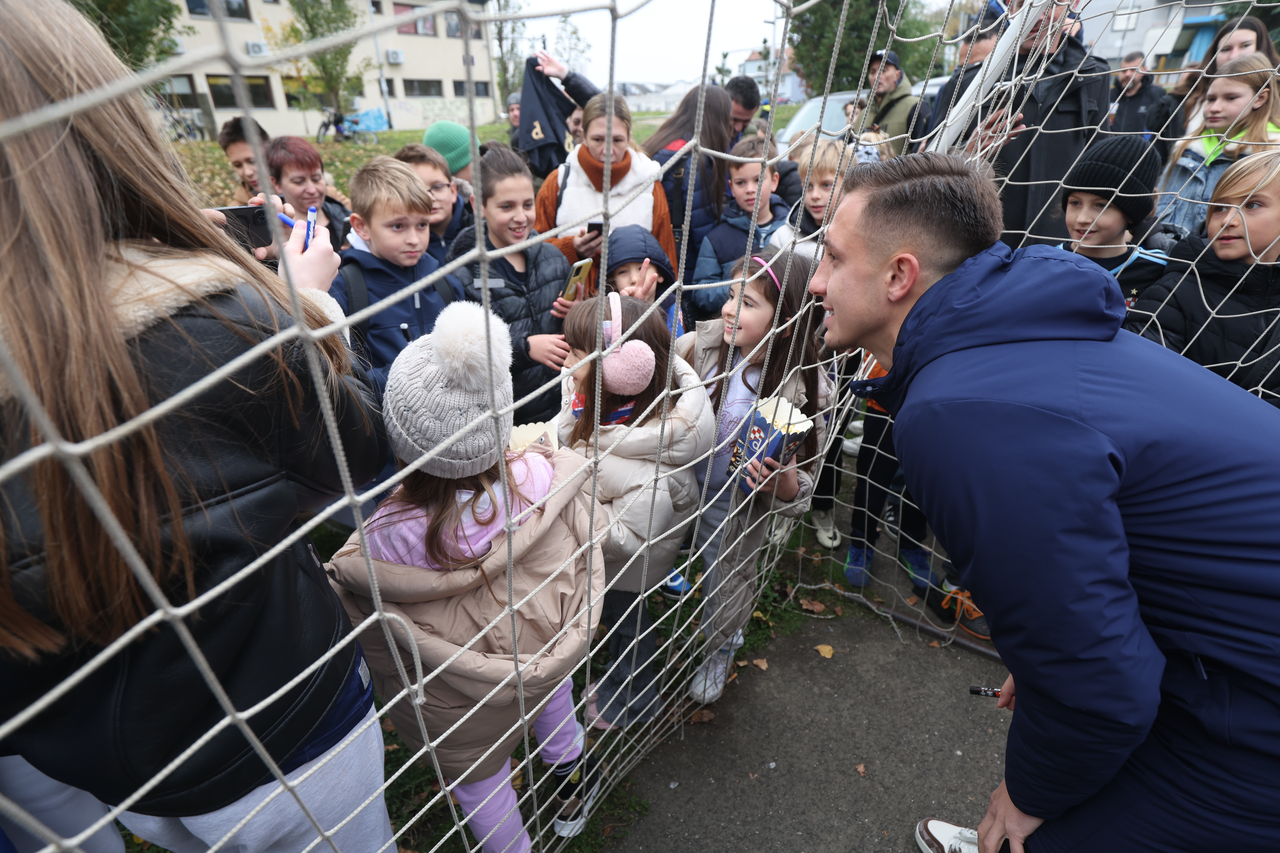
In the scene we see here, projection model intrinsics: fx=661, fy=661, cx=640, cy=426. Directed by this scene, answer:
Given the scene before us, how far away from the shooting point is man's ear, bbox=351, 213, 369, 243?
2420 millimetres

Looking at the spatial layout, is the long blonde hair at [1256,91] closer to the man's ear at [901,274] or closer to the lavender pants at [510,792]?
the man's ear at [901,274]

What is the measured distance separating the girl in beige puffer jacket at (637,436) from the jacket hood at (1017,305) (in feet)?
2.16

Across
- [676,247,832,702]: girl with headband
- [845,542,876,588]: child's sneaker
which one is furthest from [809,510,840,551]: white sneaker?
[676,247,832,702]: girl with headband

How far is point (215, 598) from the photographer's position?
0.82m

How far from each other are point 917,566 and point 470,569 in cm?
222

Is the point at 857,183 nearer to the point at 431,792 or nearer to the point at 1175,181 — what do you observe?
the point at 431,792

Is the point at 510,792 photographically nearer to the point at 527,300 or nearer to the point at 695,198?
the point at 527,300

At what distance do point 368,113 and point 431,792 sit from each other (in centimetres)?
2217

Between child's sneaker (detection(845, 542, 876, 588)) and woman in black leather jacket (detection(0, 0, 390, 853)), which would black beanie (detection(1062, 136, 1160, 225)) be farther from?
woman in black leather jacket (detection(0, 0, 390, 853))

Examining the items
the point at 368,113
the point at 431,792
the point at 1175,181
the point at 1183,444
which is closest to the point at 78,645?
the point at 1183,444

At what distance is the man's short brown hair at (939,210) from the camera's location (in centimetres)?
129

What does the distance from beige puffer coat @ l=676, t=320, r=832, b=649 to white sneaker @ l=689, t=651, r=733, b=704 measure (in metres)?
0.07

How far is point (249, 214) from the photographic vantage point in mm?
1703

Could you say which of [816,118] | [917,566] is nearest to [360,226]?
[917,566]
